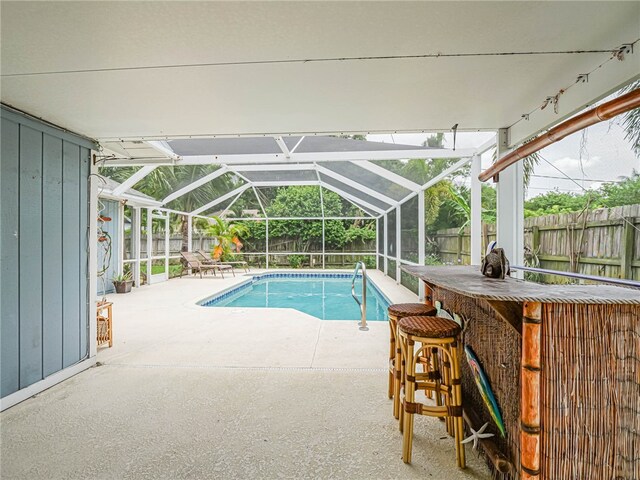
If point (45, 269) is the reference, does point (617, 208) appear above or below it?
above

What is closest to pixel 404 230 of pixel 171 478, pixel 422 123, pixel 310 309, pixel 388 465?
pixel 310 309

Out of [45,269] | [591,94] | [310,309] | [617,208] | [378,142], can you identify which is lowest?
[310,309]

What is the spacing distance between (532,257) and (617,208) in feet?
3.54

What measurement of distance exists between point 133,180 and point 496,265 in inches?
274

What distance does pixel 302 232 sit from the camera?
40.6 feet

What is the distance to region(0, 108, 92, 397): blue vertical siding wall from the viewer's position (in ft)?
7.59

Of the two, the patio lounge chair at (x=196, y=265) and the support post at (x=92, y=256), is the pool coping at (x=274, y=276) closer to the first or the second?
the patio lounge chair at (x=196, y=265)

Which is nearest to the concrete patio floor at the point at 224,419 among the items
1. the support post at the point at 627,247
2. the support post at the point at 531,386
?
the support post at the point at 531,386

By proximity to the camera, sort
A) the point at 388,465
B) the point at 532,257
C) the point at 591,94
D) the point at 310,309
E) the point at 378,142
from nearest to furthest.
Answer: the point at 388,465 < the point at 591,94 < the point at 532,257 < the point at 378,142 < the point at 310,309

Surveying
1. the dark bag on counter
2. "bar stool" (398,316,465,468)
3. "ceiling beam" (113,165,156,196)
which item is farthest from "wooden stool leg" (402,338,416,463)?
"ceiling beam" (113,165,156,196)

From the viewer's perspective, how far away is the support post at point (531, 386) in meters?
1.32

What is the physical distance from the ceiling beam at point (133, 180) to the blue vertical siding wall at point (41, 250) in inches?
134

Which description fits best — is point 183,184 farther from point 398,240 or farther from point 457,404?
point 457,404

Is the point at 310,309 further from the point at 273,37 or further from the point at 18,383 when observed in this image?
the point at 273,37
